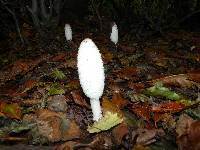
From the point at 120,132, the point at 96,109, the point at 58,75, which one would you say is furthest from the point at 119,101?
the point at 58,75

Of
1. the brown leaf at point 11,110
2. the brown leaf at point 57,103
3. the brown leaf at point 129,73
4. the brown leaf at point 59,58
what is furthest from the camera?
the brown leaf at point 59,58

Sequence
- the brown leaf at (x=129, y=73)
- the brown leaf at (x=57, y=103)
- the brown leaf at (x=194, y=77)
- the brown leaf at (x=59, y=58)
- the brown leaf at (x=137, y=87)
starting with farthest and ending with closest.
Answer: the brown leaf at (x=59, y=58) → the brown leaf at (x=129, y=73) → the brown leaf at (x=194, y=77) → the brown leaf at (x=137, y=87) → the brown leaf at (x=57, y=103)

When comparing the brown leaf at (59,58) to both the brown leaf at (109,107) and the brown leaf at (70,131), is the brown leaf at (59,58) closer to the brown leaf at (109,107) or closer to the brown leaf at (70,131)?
the brown leaf at (109,107)

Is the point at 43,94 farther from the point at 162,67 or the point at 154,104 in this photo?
the point at 162,67

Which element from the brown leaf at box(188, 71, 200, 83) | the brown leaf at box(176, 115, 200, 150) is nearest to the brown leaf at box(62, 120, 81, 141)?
the brown leaf at box(176, 115, 200, 150)

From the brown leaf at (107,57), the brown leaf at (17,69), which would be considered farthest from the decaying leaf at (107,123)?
the brown leaf at (17,69)

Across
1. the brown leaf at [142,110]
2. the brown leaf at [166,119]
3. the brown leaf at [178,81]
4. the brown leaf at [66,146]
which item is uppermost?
the brown leaf at [178,81]

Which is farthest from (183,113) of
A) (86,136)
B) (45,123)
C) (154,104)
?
(45,123)

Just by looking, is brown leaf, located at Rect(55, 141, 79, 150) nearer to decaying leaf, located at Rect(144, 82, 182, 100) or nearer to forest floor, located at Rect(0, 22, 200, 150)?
forest floor, located at Rect(0, 22, 200, 150)
